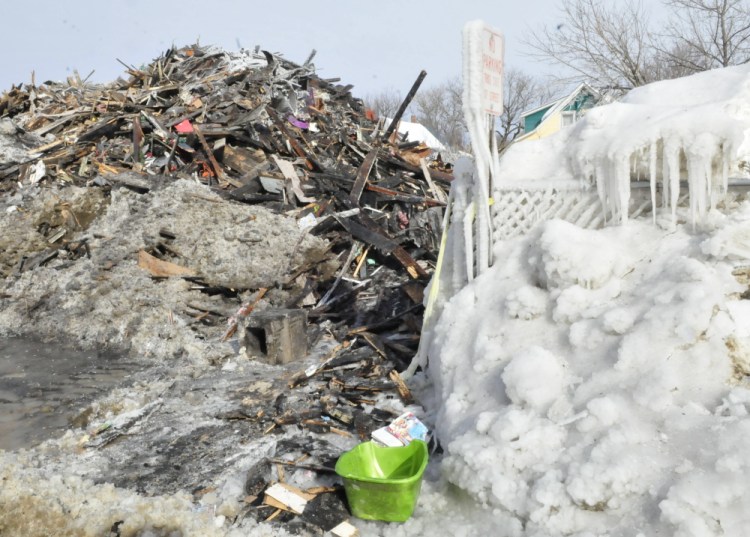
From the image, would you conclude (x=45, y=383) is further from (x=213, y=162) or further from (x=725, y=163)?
(x=725, y=163)

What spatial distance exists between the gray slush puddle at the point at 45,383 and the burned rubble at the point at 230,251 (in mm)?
299

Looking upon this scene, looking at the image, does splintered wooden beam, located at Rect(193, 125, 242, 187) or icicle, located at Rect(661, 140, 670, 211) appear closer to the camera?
icicle, located at Rect(661, 140, 670, 211)

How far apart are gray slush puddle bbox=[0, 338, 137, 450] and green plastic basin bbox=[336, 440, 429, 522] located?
116 inches

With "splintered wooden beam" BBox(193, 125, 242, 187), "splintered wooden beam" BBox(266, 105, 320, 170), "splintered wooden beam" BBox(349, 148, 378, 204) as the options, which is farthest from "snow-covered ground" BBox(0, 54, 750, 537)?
"splintered wooden beam" BBox(266, 105, 320, 170)

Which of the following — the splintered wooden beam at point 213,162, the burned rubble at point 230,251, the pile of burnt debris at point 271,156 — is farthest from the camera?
the splintered wooden beam at point 213,162

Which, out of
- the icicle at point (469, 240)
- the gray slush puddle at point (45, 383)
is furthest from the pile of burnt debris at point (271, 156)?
the gray slush puddle at point (45, 383)

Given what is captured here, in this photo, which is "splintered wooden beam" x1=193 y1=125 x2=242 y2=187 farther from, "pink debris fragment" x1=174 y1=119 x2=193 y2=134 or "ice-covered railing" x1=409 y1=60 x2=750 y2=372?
"ice-covered railing" x1=409 y1=60 x2=750 y2=372

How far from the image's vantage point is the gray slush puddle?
191 inches

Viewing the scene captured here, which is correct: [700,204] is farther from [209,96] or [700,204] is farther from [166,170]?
[209,96]

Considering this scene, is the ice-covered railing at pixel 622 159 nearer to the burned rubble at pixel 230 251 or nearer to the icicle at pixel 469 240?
the icicle at pixel 469 240

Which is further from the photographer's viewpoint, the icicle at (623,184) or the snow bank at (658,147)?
the icicle at (623,184)

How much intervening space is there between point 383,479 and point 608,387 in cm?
145

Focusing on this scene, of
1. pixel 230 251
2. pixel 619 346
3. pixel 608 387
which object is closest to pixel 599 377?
pixel 608 387

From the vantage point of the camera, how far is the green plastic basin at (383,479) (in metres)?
3.13
